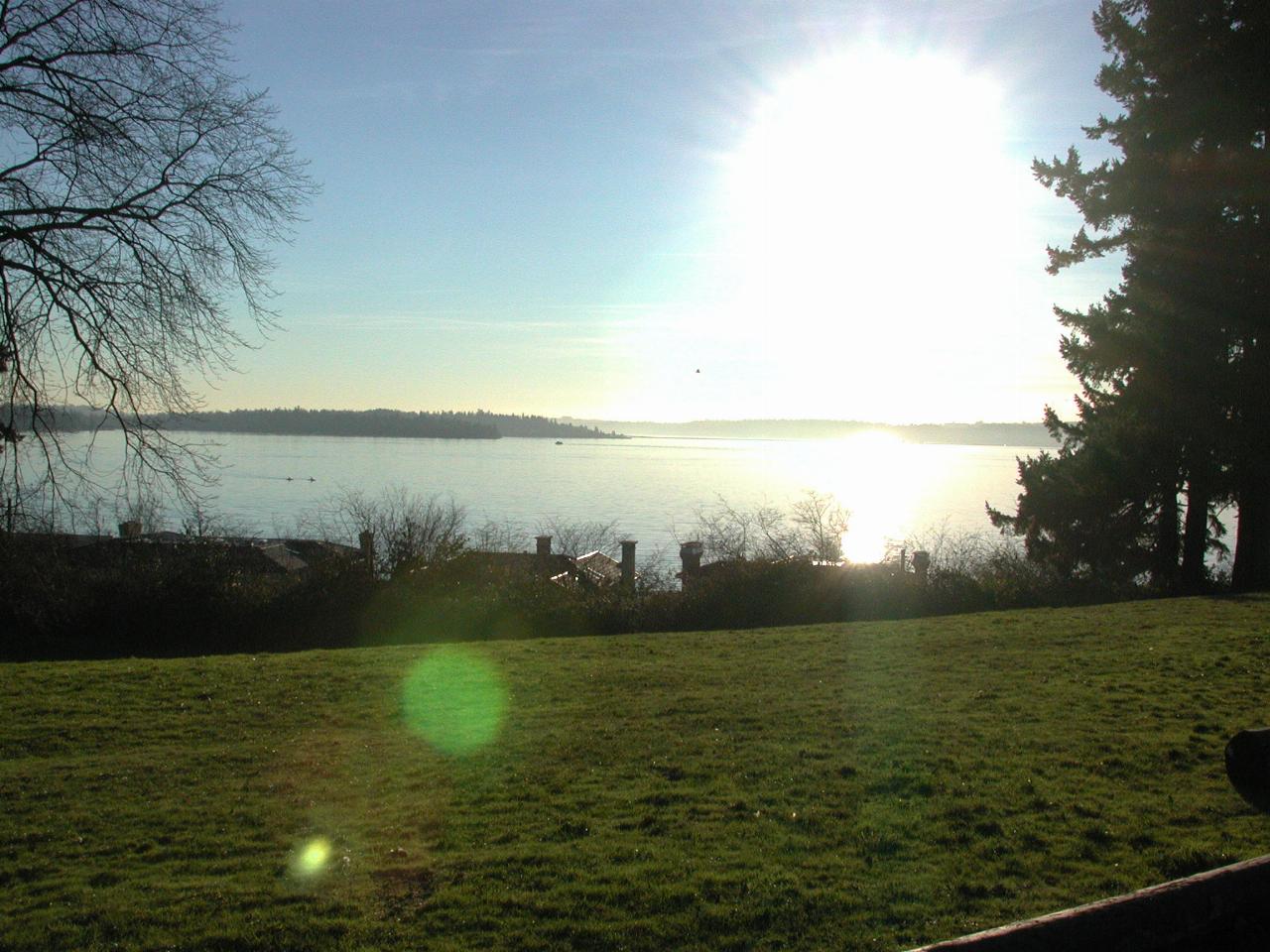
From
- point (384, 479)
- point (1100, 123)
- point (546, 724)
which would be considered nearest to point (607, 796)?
point (546, 724)

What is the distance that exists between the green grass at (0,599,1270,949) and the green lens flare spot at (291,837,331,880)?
40 mm

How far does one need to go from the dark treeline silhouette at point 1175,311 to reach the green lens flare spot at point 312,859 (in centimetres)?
2058

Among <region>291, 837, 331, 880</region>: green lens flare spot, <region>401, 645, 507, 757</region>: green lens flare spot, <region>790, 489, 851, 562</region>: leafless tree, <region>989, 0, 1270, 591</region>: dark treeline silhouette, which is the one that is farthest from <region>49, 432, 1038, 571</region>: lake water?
<region>291, 837, 331, 880</region>: green lens flare spot

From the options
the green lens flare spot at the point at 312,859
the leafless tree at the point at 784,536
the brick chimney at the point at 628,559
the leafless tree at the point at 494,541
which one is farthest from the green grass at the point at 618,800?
the leafless tree at the point at 494,541

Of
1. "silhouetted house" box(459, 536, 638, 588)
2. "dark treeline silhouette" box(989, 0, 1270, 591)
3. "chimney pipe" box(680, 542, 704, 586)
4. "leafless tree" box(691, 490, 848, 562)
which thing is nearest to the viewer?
"dark treeline silhouette" box(989, 0, 1270, 591)

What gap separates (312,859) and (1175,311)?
22.2 metres

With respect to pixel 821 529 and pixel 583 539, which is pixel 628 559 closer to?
pixel 821 529

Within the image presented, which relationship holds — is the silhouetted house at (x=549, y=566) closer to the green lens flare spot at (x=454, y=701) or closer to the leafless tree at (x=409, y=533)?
the leafless tree at (x=409, y=533)

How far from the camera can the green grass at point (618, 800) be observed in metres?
4.91

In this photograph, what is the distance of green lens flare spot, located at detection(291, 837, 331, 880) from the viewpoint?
222 inches

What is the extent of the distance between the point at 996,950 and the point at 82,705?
10734 mm

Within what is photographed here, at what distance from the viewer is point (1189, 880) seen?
4191 millimetres

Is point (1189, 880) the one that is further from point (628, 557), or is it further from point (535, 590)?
point (628, 557)

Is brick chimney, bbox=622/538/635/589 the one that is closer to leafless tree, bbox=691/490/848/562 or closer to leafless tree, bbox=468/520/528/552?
leafless tree, bbox=691/490/848/562
